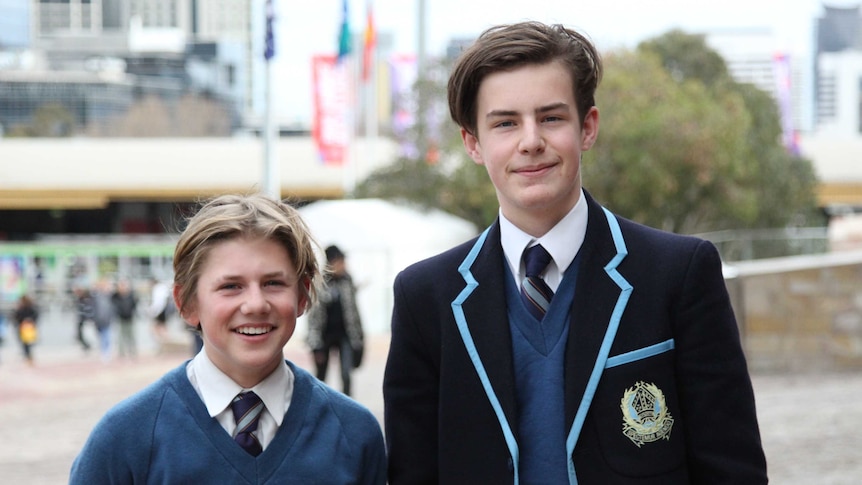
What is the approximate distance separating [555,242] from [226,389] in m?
0.80

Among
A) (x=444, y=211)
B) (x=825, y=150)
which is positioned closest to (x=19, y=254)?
(x=444, y=211)

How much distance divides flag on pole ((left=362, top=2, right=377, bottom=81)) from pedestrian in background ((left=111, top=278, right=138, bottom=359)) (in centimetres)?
1449

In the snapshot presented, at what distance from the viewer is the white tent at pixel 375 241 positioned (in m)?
21.9

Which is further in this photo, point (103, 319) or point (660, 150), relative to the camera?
point (660, 150)

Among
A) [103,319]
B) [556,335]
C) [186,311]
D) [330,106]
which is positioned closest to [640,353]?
[556,335]

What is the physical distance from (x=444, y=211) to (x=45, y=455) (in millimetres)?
16784

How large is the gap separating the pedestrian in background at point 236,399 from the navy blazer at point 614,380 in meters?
0.20

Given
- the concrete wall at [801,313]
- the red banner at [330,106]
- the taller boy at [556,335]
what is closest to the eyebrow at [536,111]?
the taller boy at [556,335]

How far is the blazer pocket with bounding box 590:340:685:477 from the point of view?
8.39ft

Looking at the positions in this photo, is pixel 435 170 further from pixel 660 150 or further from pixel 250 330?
pixel 250 330

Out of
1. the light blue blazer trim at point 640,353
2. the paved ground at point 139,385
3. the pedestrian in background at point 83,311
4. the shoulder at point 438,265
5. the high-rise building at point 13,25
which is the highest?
the high-rise building at point 13,25

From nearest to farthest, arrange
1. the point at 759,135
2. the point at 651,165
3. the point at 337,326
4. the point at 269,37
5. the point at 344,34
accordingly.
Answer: the point at 337,326
the point at 269,37
the point at 651,165
the point at 344,34
the point at 759,135

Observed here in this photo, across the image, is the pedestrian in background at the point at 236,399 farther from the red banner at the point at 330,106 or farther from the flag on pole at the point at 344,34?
the red banner at the point at 330,106

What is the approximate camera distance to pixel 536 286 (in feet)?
8.83
